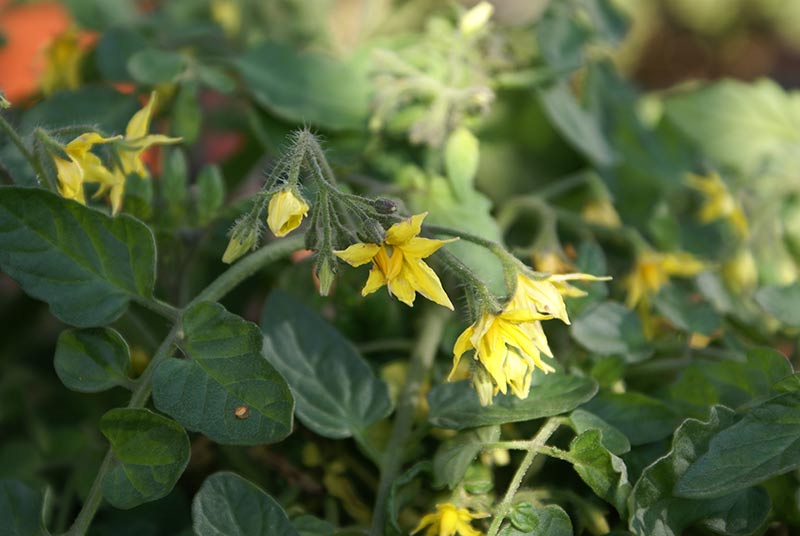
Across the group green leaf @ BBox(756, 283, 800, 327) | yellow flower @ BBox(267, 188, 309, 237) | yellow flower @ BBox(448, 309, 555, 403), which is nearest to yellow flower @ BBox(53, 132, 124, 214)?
yellow flower @ BBox(267, 188, 309, 237)

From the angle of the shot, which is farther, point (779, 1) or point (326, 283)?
point (779, 1)

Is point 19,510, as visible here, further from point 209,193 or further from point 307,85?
point 307,85

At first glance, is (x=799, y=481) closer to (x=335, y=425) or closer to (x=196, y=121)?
(x=335, y=425)

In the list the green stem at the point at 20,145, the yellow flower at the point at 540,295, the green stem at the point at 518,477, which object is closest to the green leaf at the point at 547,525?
the green stem at the point at 518,477

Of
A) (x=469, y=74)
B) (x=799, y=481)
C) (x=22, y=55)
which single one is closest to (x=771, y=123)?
(x=469, y=74)

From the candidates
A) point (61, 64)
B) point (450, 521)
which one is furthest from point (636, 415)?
point (61, 64)
